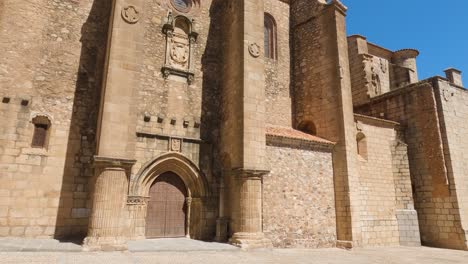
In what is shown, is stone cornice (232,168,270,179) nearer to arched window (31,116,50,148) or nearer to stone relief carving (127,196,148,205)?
stone relief carving (127,196,148,205)

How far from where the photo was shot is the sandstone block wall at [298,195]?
10.3 m

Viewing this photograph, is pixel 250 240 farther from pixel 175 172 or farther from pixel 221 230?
pixel 175 172

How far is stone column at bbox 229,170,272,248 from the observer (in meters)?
9.20

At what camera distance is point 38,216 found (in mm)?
8594

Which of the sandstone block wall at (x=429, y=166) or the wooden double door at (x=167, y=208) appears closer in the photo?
the wooden double door at (x=167, y=208)

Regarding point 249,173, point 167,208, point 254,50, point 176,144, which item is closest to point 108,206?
point 167,208

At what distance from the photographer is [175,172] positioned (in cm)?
1041

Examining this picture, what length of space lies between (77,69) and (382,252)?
1127 centimetres

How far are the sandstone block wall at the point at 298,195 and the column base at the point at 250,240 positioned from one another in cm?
71

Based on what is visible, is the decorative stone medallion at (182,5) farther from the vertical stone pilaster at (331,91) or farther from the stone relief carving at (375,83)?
the stone relief carving at (375,83)

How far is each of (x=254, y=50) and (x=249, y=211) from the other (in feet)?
17.4

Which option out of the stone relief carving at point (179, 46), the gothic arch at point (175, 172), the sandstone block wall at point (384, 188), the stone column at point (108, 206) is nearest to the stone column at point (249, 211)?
the gothic arch at point (175, 172)

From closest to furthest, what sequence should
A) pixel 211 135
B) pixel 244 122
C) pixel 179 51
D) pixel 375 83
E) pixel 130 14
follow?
pixel 130 14
pixel 244 122
pixel 211 135
pixel 179 51
pixel 375 83

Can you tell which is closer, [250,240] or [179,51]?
[250,240]
